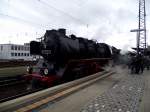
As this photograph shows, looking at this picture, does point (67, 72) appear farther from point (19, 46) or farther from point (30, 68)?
point (19, 46)

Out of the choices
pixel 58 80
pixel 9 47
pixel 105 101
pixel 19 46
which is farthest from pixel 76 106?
pixel 19 46

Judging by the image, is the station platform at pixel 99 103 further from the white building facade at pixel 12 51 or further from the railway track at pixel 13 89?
the white building facade at pixel 12 51

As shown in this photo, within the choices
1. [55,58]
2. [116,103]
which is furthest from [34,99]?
[55,58]

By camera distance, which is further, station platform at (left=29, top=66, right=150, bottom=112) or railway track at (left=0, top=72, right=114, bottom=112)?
station platform at (left=29, top=66, right=150, bottom=112)

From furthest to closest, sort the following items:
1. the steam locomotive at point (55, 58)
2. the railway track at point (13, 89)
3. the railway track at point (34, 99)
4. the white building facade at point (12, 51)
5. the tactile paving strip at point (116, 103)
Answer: the white building facade at point (12, 51), the steam locomotive at point (55, 58), the railway track at point (13, 89), the tactile paving strip at point (116, 103), the railway track at point (34, 99)

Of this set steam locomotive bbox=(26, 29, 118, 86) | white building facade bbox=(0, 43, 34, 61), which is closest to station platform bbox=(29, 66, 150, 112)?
steam locomotive bbox=(26, 29, 118, 86)

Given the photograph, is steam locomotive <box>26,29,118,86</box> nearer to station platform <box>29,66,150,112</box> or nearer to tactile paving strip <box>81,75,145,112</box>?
station platform <box>29,66,150,112</box>

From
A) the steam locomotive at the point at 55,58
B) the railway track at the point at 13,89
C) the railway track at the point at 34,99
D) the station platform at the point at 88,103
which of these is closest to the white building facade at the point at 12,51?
the railway track at the point at 13,89

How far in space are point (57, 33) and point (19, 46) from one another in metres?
62.7

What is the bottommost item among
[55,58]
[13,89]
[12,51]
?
[13,89]

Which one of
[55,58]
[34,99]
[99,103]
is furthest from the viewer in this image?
[55,58]

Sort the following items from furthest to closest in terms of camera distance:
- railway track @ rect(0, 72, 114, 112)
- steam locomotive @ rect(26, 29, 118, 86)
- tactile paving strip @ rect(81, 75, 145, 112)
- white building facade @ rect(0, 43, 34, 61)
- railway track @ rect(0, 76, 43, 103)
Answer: white building facade @ rect(0, 43, 34, 61) → steam locomotive @ rect(26, 29, 118, 86) → railway track @ rect(0, 76, 43, 103) → tactile paving strip @ rect(81, 75, 145, 112) → railway track @ rect(0, 72, 114, 112)

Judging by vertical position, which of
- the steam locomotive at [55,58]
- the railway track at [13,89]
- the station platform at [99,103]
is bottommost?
the railway track at [13,89]

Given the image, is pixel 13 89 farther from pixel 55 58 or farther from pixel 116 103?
pixel 116 103
